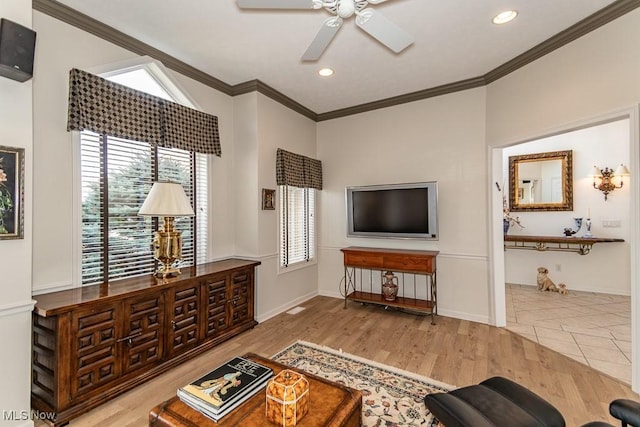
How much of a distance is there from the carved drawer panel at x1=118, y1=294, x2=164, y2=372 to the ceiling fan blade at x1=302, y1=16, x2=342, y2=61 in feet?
7.99

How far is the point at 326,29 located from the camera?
1.96m

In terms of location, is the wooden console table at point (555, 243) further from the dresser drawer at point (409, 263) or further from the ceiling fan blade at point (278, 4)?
the ceiling fan blade at point (278, 4)

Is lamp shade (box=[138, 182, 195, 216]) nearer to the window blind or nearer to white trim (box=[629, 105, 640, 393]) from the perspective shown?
the window blind

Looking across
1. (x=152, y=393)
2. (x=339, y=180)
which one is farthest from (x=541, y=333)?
(x=152, y=393)

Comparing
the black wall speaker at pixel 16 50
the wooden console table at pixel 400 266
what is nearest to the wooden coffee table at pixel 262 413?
the black wall speaker at pixel 16 50

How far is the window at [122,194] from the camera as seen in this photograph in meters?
2.49

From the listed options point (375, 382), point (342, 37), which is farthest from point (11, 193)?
point (375, 382)

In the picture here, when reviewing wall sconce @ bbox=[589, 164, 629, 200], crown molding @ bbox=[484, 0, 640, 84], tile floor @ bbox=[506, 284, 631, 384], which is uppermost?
crown molding @ bbox=[484, 0, 640, 84]

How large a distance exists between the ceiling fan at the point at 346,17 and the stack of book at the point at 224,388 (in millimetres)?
2169

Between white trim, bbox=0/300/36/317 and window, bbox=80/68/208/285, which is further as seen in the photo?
window, bbox=80/68/208/285

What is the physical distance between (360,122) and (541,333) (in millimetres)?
3654

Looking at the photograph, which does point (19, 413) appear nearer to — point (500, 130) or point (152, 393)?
point (152, 393)

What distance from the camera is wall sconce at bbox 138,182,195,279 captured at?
2.56 m

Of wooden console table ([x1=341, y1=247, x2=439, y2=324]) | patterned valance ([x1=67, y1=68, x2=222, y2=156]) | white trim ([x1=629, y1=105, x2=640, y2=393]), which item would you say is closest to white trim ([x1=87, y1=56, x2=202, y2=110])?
patterned valance ([x1=67, y1=68, x2=222, y2=156])
